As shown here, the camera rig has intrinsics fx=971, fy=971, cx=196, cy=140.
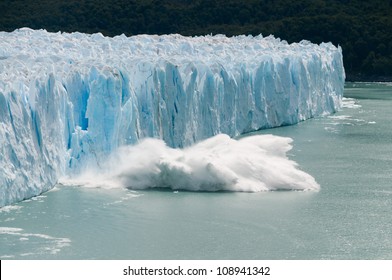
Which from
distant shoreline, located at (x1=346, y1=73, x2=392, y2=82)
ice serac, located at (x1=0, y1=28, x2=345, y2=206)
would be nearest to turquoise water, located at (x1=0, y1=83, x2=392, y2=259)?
ice serac, located at (x1=0, y1=28, x2=345, y2=206)

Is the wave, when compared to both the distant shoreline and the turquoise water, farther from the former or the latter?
the distant shoreline

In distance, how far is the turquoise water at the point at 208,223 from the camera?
32.2ft

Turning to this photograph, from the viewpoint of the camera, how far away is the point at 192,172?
1296cm

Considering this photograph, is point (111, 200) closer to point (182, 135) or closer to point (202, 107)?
point (182, 135)

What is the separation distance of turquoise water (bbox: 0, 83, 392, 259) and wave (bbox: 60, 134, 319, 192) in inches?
8.9

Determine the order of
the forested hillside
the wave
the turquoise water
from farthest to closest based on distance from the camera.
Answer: the forested hillside < the wave < the turquoise water

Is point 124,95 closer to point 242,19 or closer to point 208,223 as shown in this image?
point 208,223

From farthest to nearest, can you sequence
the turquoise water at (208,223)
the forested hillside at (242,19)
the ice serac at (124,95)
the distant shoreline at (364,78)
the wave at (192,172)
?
the forested hillside at (242,19) → the distant shoreline at (364,78) → the wave at (192,172) → the ice serac at (124,95) → the turquoise water at (208,223)

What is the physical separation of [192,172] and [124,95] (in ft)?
5.71

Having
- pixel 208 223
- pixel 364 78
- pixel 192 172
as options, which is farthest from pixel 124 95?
pixel 364 78

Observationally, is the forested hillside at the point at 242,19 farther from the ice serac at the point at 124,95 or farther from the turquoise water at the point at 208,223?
the turquoise water at the point at 208,223

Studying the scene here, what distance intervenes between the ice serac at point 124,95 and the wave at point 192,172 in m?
0.25

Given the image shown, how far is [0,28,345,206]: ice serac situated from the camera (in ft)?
38.6

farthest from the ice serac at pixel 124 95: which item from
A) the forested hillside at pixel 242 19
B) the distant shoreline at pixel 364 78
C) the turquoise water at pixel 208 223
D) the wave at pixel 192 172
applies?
the forested hillside at pixel 242 19
